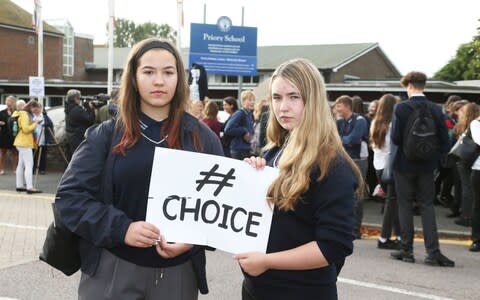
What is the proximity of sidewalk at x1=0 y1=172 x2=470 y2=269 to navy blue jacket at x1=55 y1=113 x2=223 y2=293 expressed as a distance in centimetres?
430

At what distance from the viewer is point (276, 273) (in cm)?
241

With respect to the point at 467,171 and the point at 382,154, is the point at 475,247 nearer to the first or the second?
the point at 467,171

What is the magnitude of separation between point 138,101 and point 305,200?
880 mm

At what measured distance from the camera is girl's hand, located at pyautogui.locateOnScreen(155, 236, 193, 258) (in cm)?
246

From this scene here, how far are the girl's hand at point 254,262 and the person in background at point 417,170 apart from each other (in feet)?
15.1

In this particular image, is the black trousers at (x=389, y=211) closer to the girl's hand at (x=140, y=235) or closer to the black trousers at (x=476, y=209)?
the black trousers at (x=476, y=209)

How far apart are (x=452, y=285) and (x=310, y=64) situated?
430 centimetres

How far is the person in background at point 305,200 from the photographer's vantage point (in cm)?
226

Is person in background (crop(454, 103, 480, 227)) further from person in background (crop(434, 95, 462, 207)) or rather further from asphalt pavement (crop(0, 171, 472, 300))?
person in background (crop(434, 95, 462, 207))

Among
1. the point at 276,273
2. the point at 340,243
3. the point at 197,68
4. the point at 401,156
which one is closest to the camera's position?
the point at 340,243

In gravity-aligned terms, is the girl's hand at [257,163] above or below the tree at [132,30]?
below

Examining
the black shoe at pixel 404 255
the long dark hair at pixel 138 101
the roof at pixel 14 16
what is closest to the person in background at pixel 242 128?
the black shoe at pixel 404 255

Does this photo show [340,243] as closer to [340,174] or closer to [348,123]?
[340,174]

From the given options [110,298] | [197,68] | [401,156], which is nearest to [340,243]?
A: [110,298]
